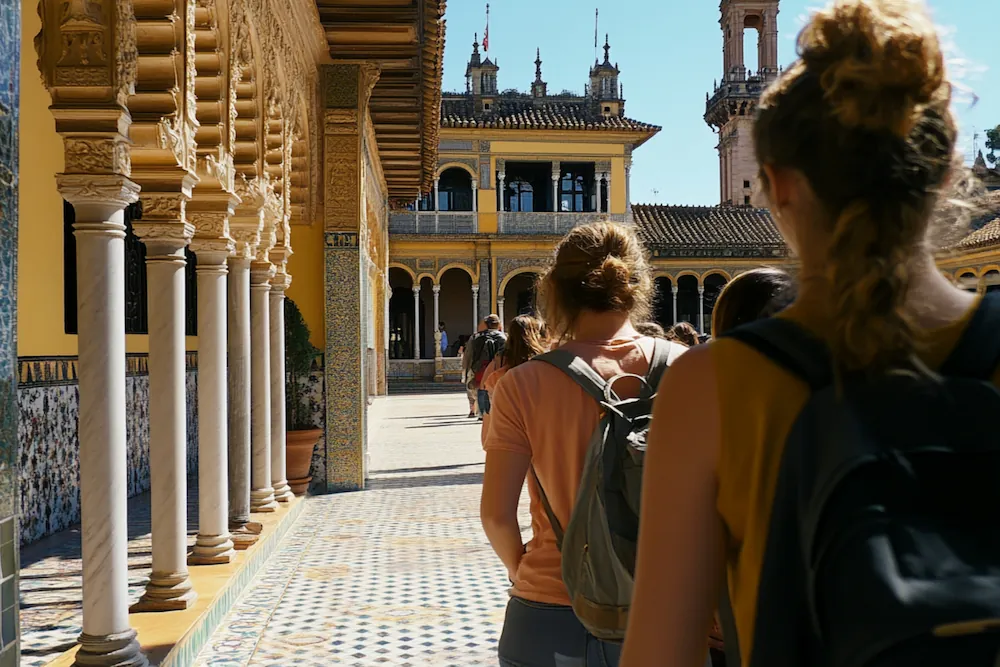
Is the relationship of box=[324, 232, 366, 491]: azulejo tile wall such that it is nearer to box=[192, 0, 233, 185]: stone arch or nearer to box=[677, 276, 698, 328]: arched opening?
box=[192, 0, 233, 185]: stone arch

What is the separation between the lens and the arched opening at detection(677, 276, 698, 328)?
35094 mm

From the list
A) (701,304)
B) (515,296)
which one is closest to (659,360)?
(515,296)

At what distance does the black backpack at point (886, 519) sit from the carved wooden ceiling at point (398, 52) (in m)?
7.24

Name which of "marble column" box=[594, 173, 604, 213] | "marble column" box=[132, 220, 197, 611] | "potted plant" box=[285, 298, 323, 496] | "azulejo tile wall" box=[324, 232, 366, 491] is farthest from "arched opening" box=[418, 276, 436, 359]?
"marble column" box=[132, 220, 197, 611]

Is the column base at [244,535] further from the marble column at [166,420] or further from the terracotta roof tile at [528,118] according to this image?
the terracotta roof tile at [528,118]

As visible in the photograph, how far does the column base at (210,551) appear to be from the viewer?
559cm

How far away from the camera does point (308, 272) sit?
9141 millimetres

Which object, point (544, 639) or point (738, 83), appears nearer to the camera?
point (544, 639)

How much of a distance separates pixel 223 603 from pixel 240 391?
1777 mm

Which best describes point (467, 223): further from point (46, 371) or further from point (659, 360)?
point (659, 360)

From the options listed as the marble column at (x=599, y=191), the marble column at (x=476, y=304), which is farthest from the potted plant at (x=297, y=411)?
the marble column at (x=599, y=191)

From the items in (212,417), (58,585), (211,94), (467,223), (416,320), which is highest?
(467,223)

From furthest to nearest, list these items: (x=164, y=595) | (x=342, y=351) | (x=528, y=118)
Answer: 1. (x=528, y=118)
2. (x=342, y=351)
3. (x=164, y=595)

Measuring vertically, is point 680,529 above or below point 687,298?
below
